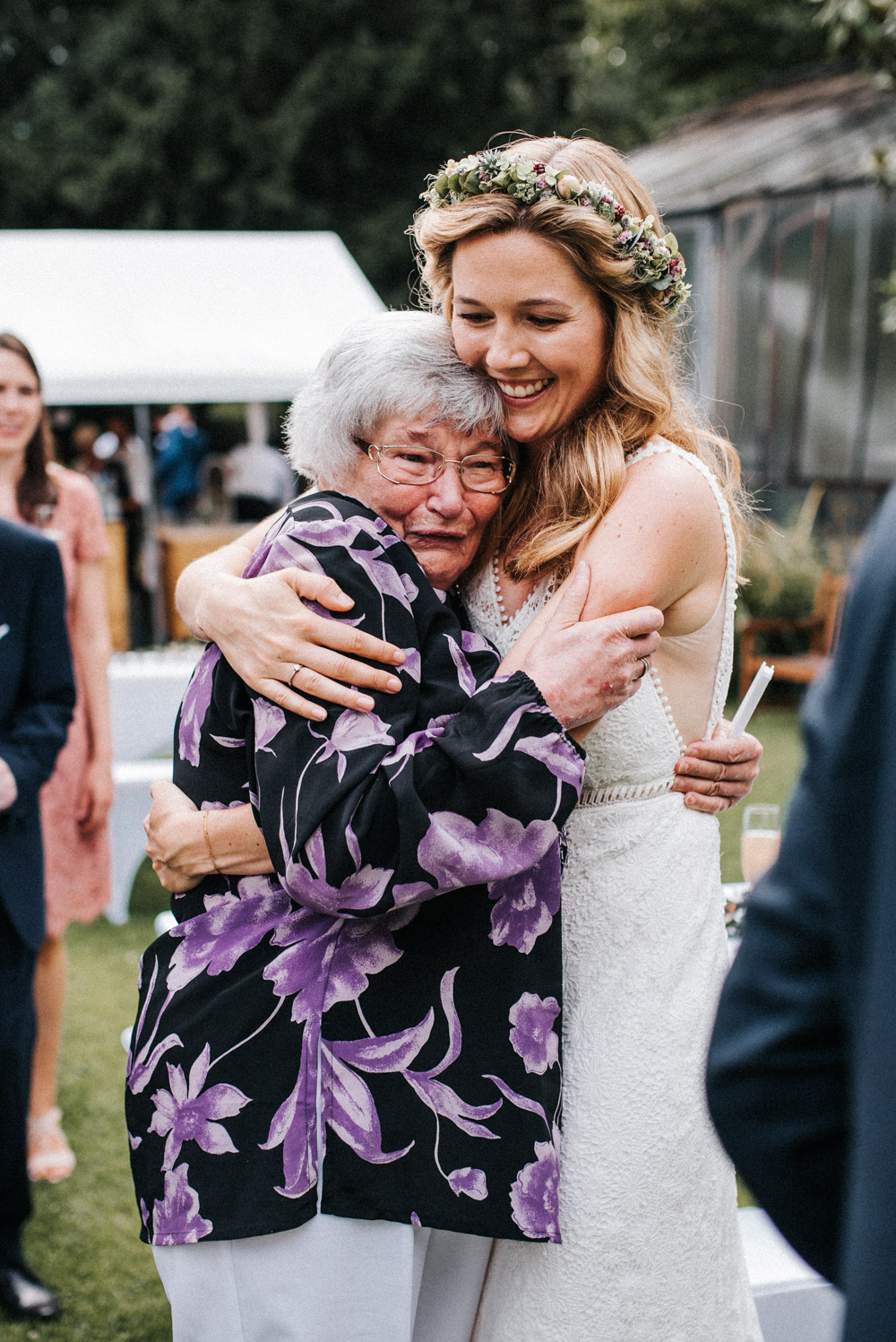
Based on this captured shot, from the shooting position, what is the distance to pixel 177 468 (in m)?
15.4

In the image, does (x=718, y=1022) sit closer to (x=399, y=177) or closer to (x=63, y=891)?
(x=63, y=891)

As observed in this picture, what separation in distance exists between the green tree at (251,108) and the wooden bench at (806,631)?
11.8m

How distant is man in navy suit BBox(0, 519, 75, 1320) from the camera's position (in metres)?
3.00

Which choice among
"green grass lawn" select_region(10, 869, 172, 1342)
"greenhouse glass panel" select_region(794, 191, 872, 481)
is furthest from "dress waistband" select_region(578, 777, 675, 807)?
"greenhouse glass panel" select_region(794, 191, 872, 481)

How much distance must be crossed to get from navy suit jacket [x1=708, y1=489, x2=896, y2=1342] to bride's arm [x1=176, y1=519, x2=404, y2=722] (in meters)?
0.77

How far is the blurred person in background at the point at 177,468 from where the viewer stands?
15.2 meters

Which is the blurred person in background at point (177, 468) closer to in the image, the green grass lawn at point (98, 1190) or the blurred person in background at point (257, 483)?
the blurred person in background at point (257, 483)

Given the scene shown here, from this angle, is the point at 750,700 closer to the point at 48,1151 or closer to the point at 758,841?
the point at 758,841

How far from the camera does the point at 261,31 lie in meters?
19.5

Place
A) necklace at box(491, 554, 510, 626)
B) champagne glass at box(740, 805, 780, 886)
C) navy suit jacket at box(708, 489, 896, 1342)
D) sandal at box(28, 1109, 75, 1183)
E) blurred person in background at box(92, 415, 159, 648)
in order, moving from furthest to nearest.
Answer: blurred person in background at box(92, 415, 159, 648)
sandal at box(28, 1109, 75, 1183)
champagne glass at box(740, 805, 780, 886)
necklace at box(491, 554, 510, 626)
navy suit jacket at box(708, 489, 896, 1342)

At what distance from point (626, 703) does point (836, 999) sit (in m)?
1.02

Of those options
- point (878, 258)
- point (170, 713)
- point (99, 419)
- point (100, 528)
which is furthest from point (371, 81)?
point (100, 528)

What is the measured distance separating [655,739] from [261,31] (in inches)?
809

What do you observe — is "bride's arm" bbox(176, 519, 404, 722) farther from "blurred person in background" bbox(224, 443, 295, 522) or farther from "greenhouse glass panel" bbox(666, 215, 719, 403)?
"greenhouse glass panel" bbox(666, 215, 719, 403)
